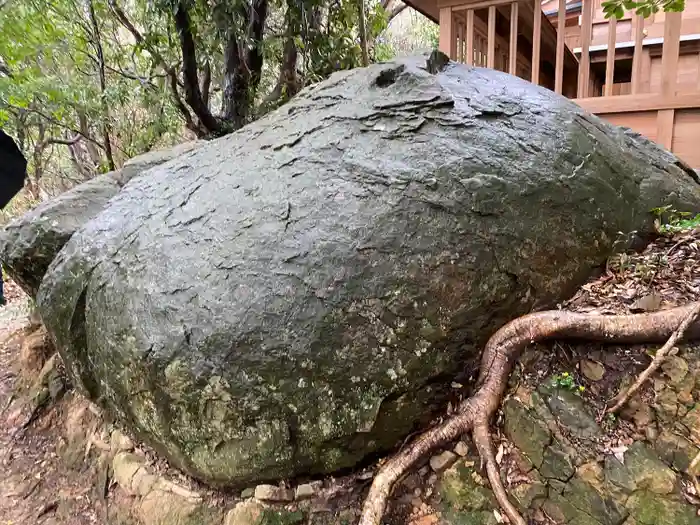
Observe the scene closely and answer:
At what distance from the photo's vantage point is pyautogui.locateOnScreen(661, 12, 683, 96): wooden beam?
3.71 m

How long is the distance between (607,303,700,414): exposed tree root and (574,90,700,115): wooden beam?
252 cm

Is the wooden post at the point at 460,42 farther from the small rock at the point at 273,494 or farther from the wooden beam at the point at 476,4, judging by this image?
the small rock at the point at 273,494

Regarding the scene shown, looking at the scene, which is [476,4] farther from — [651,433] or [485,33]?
[651,433]

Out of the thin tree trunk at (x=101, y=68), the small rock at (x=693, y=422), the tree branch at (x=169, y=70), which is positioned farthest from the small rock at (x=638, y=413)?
the thin tree trunk at (x=101, y=68)

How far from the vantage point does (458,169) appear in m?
2.49

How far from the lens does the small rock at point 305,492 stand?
221cm

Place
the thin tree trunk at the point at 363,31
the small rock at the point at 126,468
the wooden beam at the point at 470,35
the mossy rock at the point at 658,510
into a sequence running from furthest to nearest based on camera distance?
the thin tree trunk at the point at 363,31, the wooden beam at the point at 470,35, the small rock at the point at 126,468, the mossy rock at the point at 658,510

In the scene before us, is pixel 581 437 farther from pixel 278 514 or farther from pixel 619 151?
pixel 619 151

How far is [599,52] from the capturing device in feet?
20.1

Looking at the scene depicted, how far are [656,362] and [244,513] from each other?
201 cm

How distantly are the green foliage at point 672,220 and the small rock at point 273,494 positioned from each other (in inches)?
103

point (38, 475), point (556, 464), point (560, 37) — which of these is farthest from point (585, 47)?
point (38, 475)

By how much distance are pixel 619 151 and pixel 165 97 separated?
4.92 metres

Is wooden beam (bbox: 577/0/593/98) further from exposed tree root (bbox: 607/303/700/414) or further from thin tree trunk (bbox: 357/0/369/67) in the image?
exposed tree root (bbox: 607/303/700/414)
